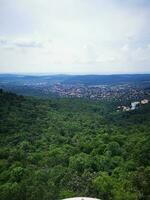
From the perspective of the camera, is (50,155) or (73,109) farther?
(73,109)

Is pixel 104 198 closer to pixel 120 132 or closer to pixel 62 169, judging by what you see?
pixel 62 169

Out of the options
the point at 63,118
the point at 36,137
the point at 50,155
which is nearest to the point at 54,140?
the point at 36,137

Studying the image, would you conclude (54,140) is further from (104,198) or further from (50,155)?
(104,198)

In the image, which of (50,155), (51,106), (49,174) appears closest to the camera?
(49,174)

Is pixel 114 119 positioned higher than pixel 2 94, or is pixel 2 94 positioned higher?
pixel 2 94

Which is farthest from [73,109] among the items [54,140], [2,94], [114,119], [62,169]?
[62,169]

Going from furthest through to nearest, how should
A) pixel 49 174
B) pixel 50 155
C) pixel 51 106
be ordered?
pixel 51 106
pixel 50 155
pixel 49 174
